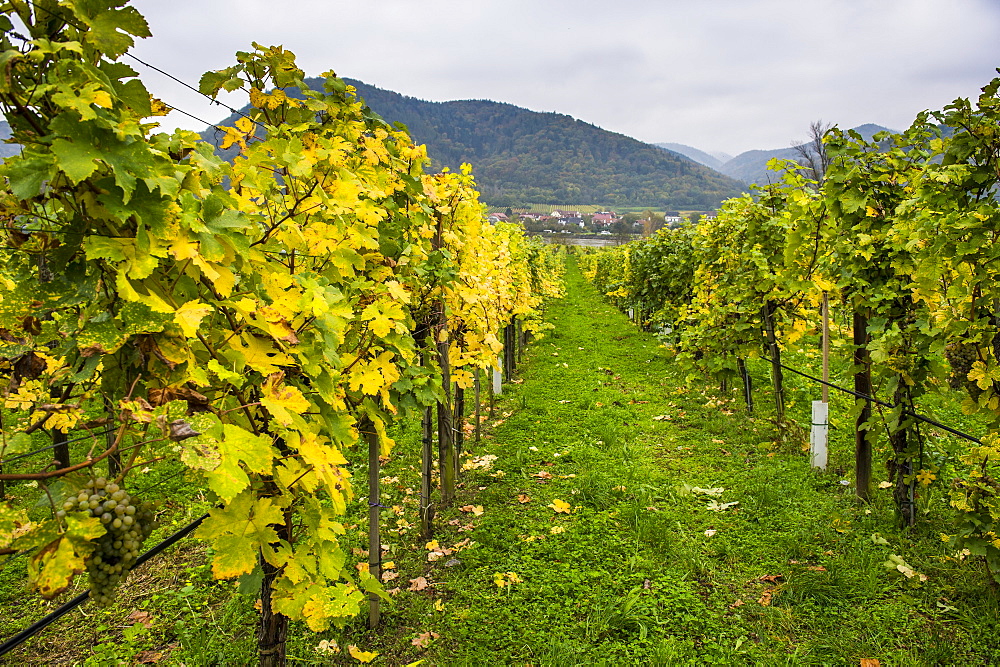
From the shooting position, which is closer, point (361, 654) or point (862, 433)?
point (361, 654)

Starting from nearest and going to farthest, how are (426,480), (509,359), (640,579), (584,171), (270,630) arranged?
(270,630)
(640,579)
(426,480)
(509,359)
(584,171)

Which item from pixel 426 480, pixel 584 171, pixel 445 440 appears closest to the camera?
pixel 426 480

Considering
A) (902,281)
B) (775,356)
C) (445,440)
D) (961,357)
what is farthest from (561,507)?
(775,356)

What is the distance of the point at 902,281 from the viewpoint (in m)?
4.14

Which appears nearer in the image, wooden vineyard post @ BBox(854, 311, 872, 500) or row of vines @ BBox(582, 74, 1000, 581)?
row of vines @ BBox(582, 74, 1000, 581)

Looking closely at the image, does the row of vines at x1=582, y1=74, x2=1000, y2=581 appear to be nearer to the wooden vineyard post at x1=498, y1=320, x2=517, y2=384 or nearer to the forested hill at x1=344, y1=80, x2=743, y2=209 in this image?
the wooden vineyard post at x1=498, y1=320, x2=517, y2=384

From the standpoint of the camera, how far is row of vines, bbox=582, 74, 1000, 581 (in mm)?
2980

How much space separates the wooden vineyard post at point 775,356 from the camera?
6254 millimetres

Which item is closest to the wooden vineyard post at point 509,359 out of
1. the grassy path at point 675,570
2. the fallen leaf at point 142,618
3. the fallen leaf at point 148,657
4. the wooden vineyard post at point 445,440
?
the grassy path at point 675,570

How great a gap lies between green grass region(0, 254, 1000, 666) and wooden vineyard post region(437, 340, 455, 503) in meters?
0.21

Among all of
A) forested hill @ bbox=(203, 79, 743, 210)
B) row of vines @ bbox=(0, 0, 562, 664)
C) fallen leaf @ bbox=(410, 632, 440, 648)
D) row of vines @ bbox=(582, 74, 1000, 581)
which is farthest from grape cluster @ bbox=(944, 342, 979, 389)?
forested hill @ bbox=(203, 79, 743, 210)

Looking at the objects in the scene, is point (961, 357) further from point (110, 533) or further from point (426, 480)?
point (110, 533)

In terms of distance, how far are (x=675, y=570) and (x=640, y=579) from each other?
276mm

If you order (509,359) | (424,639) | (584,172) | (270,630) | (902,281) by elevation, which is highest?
(584,172)
